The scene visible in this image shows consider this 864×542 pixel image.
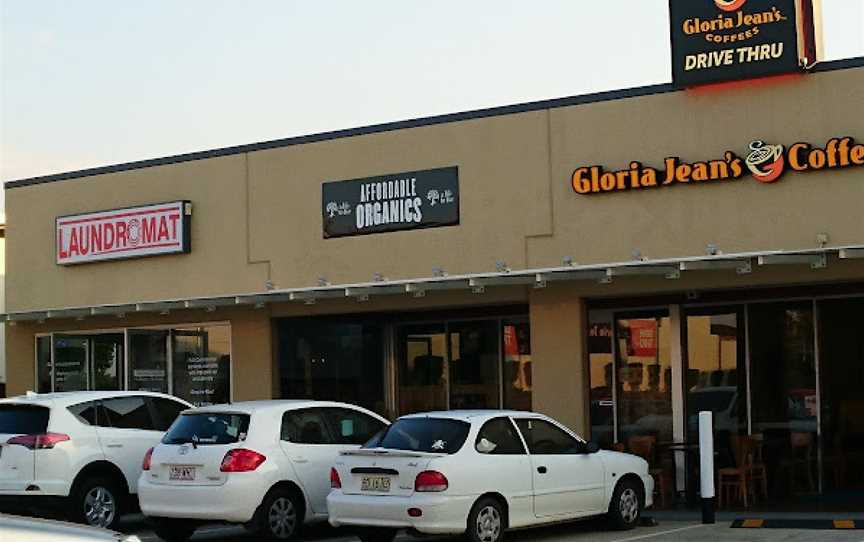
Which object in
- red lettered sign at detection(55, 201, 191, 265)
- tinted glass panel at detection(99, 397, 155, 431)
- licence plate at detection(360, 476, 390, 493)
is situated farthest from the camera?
red lettered sign at detection(55, 201, 191, 265)

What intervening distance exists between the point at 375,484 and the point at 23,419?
442 centimetres

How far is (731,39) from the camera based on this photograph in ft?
58.0

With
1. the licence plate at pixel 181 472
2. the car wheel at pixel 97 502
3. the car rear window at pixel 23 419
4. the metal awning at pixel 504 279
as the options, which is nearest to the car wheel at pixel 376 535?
the licence plate at pixel 181 472

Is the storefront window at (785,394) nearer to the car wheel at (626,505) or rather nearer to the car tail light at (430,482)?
the car wheel at (626,505)

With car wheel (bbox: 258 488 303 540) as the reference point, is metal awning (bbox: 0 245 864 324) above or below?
above

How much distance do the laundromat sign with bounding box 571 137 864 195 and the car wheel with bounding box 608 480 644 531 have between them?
14.3 ft

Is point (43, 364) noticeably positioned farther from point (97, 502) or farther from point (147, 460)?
point (147, 460)

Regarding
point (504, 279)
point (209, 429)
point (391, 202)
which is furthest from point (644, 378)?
point (209, 429)

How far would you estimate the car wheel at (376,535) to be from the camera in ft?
45.5

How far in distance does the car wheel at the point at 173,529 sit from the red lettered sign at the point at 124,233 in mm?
8432

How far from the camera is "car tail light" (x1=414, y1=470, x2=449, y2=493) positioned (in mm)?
13219

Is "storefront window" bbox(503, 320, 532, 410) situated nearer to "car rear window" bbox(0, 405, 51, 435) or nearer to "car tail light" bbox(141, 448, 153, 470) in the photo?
"car tail light" bbox(141, 448, 153, 470)

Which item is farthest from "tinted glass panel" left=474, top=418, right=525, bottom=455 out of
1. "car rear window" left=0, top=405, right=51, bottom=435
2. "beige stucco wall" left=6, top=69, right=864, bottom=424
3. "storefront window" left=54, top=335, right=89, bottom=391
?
"storefront window" left=54, top=335, right=89, bottom=391

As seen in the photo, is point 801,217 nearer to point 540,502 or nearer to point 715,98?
point 715,98
